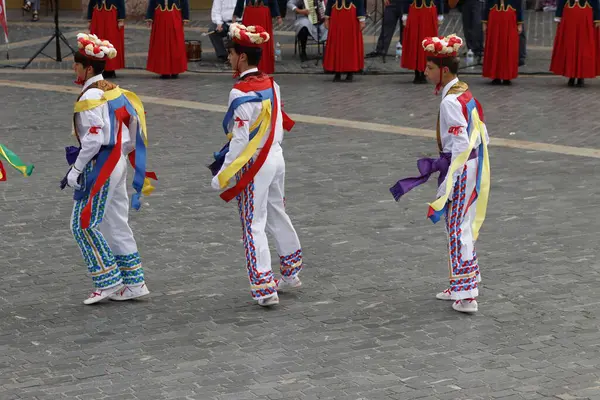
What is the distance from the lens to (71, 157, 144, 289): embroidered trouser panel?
312 inches

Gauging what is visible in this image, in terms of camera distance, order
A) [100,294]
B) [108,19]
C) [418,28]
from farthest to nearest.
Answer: [108,19] → [418,28] → [100,294]

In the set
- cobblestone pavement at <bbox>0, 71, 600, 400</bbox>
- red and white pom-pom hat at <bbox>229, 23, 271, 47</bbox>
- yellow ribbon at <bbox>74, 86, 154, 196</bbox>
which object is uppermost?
red and white pom-pom hat at <bbox>229, 23, 271, 47</bbox>

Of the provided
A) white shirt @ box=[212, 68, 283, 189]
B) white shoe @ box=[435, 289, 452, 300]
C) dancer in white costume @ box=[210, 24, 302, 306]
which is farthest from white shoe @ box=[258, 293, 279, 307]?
white shoe @ box=[435, 289, 452, 300]

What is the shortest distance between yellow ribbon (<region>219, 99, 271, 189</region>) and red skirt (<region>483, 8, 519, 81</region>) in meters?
10.0

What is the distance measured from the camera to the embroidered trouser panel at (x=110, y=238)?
791 centimetres

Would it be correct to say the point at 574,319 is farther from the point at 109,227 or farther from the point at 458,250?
the point at 109,227

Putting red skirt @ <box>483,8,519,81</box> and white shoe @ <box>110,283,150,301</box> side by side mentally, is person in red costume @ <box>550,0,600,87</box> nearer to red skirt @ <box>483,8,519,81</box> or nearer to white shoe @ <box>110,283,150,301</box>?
red skirt @ <box>483,8,519,81</box>

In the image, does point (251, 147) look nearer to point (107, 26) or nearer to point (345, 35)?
point (345, 35)

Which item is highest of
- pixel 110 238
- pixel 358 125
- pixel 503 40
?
pixel 503 40

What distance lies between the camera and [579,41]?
55.5ft

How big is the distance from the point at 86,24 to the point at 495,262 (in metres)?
16.9

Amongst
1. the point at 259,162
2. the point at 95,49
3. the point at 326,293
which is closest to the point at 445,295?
the point at 326,293

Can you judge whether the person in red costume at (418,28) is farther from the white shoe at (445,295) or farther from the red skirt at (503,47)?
the white shoe at (445,295)

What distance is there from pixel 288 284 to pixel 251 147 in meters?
1.14
